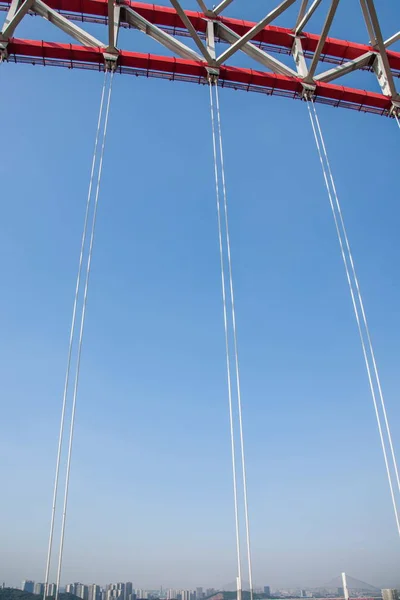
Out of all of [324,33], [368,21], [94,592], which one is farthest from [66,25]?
[94,592]

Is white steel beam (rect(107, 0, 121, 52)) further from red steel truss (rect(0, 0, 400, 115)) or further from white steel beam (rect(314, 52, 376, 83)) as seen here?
white steel beam (rect(314, 52, 376, 83))

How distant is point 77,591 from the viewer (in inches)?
1162

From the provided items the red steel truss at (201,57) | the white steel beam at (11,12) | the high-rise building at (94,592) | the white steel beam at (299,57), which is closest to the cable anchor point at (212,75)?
the red steel truss at (201,57)

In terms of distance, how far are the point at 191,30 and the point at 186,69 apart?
2050 millimetres

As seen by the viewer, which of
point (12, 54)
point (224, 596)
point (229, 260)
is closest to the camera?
point (229, 260)

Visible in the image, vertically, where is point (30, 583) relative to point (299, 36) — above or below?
below

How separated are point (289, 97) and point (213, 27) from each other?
3147 mm

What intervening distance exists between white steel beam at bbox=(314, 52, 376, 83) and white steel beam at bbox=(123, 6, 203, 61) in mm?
4075

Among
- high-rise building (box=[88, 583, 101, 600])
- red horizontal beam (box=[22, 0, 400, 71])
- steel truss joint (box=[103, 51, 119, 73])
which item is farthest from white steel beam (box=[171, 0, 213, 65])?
high-rise building (box=[88, 583, 101, 600])

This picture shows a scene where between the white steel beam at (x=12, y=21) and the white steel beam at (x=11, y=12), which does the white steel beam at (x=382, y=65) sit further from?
the white steel beam at (x=11, y=12)

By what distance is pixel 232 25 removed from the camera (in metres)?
13.8

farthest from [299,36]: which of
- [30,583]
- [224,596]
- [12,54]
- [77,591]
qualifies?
[30,583]

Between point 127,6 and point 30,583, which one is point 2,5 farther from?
point 30,583

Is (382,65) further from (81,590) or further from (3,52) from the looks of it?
(81,590)
